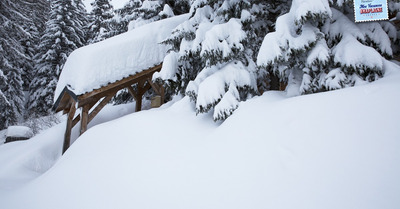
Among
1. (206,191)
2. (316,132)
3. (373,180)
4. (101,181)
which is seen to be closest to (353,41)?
(316,132)

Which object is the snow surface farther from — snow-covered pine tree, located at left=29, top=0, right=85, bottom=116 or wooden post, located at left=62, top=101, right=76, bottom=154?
snow-covered pine tree, located at left=29, top=0, right=85, bottom=116

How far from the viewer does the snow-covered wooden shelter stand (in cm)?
804

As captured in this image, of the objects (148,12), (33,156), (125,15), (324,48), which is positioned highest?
Answer: (125,15)

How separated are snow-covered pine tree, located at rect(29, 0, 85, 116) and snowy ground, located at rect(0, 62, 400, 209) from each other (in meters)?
17.3

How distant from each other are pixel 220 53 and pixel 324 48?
2057 millimetres

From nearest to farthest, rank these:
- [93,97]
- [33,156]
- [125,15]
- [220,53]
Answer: [220,53] < [93,97] < [33,156] < [125,15]

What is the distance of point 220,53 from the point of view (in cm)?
516

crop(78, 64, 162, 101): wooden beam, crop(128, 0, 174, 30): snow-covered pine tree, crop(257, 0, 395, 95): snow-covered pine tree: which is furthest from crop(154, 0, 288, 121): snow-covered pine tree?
crop(128, 0, 174, 30): snow-covered pine tree

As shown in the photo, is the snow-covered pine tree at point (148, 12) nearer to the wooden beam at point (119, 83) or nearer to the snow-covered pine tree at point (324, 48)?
the wooden beam at point (119, 83)

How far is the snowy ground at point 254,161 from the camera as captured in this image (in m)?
2.30

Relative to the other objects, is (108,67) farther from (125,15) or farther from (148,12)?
(125,15)

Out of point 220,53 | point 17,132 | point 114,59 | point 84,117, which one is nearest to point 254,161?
point 220,53

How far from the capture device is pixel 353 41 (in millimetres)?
4145

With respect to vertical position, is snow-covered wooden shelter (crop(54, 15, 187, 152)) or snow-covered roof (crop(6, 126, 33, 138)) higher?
snow-covered wooden shelter (crop(54, 15, 187, 152))
